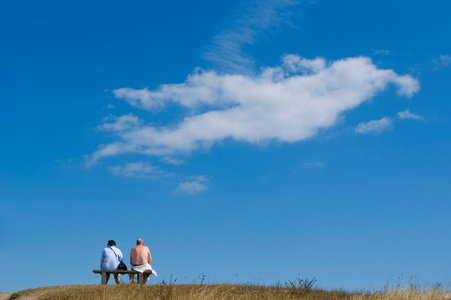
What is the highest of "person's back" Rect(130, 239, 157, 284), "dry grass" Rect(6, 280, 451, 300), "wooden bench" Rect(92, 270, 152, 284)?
"person's back" Rect(130, 239, 157, 284)

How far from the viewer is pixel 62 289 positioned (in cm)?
1569

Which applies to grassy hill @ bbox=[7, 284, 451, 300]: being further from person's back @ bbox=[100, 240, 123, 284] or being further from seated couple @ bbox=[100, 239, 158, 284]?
person's back @ bbox=[100, 240, 123, 284]

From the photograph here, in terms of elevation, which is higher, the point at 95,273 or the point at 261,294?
the point at 95,273

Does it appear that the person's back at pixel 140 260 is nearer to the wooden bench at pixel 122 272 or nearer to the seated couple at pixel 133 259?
the seated couple at pixel 133 259

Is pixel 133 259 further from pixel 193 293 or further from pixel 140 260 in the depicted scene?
pixel 193 293

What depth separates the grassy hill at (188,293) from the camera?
14.9 meters

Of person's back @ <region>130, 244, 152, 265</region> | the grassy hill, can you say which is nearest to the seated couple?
person's back @ <region>130, 244, 152, 265</region>

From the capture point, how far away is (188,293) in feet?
49.2

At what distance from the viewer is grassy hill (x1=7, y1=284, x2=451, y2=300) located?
14.9 meters

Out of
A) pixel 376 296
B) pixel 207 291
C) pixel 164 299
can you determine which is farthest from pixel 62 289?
pixel 376 296

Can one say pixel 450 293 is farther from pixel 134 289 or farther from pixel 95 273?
pixel 95 273

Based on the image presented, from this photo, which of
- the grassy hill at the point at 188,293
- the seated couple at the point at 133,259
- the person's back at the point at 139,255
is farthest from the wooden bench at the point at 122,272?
the grassy hill at the point at 188,293

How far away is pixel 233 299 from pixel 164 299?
1816 millimetres

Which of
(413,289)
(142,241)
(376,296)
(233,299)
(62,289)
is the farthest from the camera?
(142,241)
